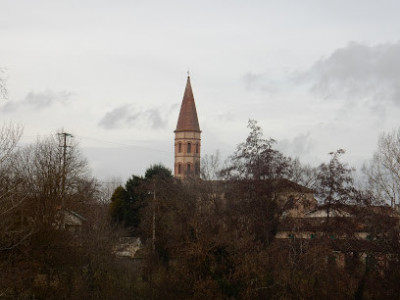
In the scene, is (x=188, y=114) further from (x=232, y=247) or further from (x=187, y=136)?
(x=232, y=247)

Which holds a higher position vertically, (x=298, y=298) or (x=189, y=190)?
(x=189, y=190)

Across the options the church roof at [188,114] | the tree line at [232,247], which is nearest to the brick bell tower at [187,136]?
the church roof at [188,114]

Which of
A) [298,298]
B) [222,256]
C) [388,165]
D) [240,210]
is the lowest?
[298,298]

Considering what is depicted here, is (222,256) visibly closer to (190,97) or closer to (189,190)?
(189,190)

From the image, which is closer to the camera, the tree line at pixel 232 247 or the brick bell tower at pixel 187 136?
the tree line at pixel 232 247

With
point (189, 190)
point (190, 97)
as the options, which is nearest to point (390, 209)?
point (189, 190)

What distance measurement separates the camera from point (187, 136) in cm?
8888

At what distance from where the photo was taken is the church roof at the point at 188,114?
8662 cm

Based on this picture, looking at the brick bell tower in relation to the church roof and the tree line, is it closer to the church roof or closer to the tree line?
the church roof

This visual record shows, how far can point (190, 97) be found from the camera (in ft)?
284

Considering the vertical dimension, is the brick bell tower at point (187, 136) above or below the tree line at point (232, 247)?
above

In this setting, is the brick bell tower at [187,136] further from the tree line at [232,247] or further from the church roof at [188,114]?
the tree line at [232,247]

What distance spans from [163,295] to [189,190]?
67.9 ft

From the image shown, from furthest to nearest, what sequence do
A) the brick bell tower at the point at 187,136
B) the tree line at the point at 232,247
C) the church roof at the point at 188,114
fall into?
the brick bell tower at the point at 187,136, the church roof at the point at 188,114, the tree line at the point at 232,247
